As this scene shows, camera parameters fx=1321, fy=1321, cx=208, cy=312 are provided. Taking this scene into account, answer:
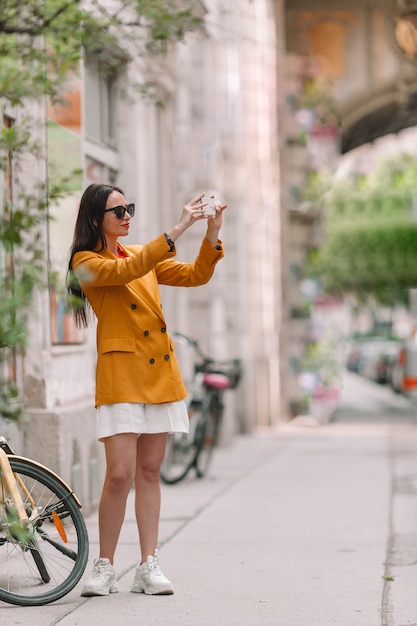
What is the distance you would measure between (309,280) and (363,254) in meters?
40.5

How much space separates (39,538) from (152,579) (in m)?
0.62

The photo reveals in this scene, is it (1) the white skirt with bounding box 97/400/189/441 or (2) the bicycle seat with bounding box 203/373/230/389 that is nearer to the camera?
(1) the white skirt with bounding box 97/400/189/441

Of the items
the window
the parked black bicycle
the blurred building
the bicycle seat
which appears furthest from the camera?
the bicycle seat

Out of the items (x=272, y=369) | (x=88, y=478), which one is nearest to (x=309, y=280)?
(x=272, y=369)

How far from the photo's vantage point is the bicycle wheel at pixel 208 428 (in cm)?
1180

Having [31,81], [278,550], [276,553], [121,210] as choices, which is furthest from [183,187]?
[121,210]

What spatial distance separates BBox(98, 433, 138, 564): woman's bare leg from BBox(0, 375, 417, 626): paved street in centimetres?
28

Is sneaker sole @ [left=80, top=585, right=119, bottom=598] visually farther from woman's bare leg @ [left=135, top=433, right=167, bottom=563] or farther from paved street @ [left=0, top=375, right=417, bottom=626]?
woman's bare leg @ [left=135, top=433, right=167, bottom=563]

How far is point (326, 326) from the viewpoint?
2709 centimetres

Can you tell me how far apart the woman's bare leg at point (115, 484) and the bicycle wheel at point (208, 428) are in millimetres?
5887

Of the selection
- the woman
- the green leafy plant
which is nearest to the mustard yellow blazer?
the woman

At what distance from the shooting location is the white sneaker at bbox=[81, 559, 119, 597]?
230 inches

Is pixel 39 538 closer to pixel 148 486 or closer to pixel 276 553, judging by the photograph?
pixel 148 486

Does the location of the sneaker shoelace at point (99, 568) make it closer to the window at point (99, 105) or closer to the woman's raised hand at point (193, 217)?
the woman's raised hand at point (193, 217)
